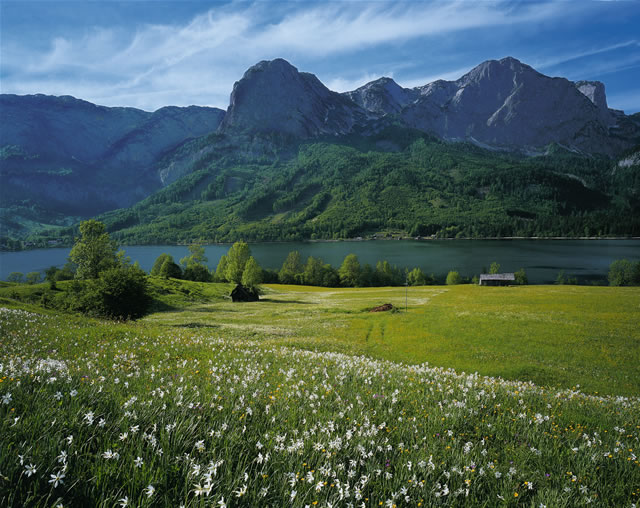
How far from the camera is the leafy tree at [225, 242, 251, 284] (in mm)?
81500

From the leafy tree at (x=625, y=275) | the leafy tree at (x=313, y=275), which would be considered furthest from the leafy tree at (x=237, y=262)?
the leafy tree at (x=625, y=275)

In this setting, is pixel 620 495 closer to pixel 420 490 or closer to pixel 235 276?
pixel 420 490

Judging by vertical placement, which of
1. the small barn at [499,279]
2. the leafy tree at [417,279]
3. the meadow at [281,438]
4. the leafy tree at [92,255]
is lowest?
the leafy tree at [417,279]

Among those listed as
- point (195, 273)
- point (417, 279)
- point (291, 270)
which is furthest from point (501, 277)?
point (195, 273)

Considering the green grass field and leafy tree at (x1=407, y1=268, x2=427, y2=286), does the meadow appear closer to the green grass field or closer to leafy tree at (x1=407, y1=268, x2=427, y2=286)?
the green grass field

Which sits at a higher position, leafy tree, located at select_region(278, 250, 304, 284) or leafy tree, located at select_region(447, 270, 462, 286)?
leafy tree, located at select_region(278, 250, 304, 284)

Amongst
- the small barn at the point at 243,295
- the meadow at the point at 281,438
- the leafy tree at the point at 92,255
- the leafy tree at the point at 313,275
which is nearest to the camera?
the meadow at the point at 281,438

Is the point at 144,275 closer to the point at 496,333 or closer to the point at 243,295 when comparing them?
the point at 243,295

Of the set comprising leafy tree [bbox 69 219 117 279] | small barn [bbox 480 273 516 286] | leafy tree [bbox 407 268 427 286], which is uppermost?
leafy tree [bbox 69 219 117 279]

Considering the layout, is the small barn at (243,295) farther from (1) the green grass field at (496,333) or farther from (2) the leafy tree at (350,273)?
(2) the leafy tree at (350,273)

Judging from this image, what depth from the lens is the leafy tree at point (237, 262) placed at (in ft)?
267

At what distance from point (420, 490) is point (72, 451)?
372 cm

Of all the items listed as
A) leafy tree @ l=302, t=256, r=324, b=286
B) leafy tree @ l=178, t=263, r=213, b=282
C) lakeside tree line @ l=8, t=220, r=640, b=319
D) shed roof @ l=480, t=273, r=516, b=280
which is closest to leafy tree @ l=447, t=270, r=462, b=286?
lakeside tree line @ l=8, t=220, r=640, b=319

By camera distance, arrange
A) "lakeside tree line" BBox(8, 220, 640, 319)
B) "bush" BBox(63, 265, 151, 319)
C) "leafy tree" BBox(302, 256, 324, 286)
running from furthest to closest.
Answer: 1. "leafy tree" BBox(302, 256, 324, 286)
2. "lakeside tree line" BBox(8, 220, 640, 319)
3. "bush" BBox(63, 265, 151, 319)
